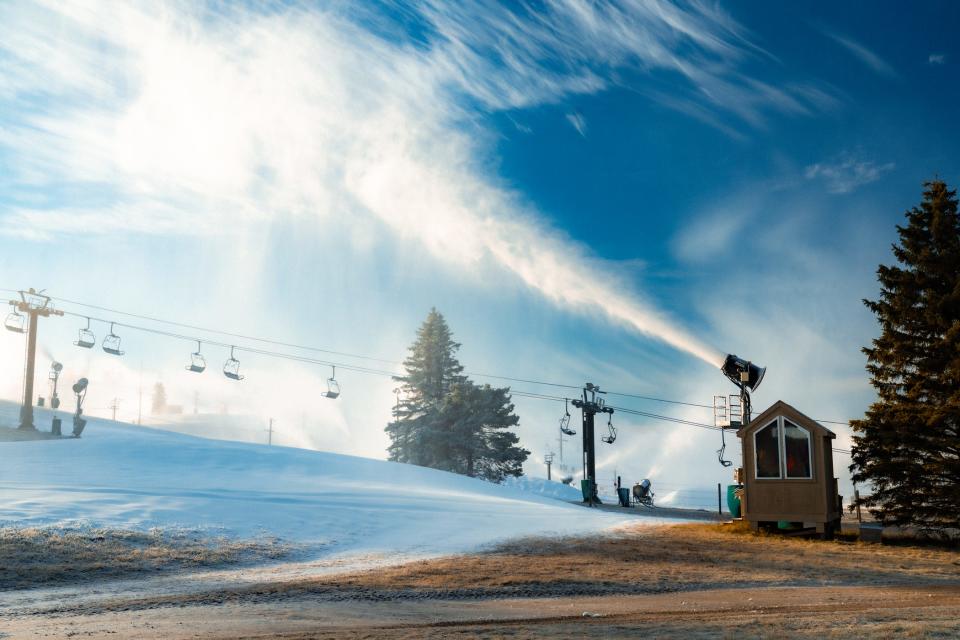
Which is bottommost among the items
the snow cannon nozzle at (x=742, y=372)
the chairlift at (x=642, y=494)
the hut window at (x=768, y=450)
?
the chairlift at (x=642, y=494)

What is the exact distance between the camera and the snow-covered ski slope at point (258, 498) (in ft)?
65.6

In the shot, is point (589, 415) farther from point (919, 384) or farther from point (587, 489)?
point (919, 384)

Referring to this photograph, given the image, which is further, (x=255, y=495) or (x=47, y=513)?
(x=255, y=495)

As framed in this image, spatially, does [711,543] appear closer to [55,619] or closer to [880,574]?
[880,574]

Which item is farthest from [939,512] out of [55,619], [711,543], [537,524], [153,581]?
[55,619]

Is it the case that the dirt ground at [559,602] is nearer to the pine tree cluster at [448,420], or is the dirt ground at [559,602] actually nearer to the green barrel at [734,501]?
the green barrel at [734,501]

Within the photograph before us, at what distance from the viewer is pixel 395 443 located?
61.8m

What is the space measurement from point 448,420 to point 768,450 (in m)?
Result: 35.6

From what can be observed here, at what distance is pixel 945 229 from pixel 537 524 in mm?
15627

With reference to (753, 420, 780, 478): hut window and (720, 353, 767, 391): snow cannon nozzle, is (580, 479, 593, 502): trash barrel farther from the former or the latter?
(753, 420, 780, 478): hut window

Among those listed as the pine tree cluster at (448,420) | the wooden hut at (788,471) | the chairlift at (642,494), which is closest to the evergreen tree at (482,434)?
the pine tree cluster at (448,420)

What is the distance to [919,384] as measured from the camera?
23781mm

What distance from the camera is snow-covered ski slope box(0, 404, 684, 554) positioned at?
A: 20000 millimetres

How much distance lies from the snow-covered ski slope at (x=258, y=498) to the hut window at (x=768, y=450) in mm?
5320
